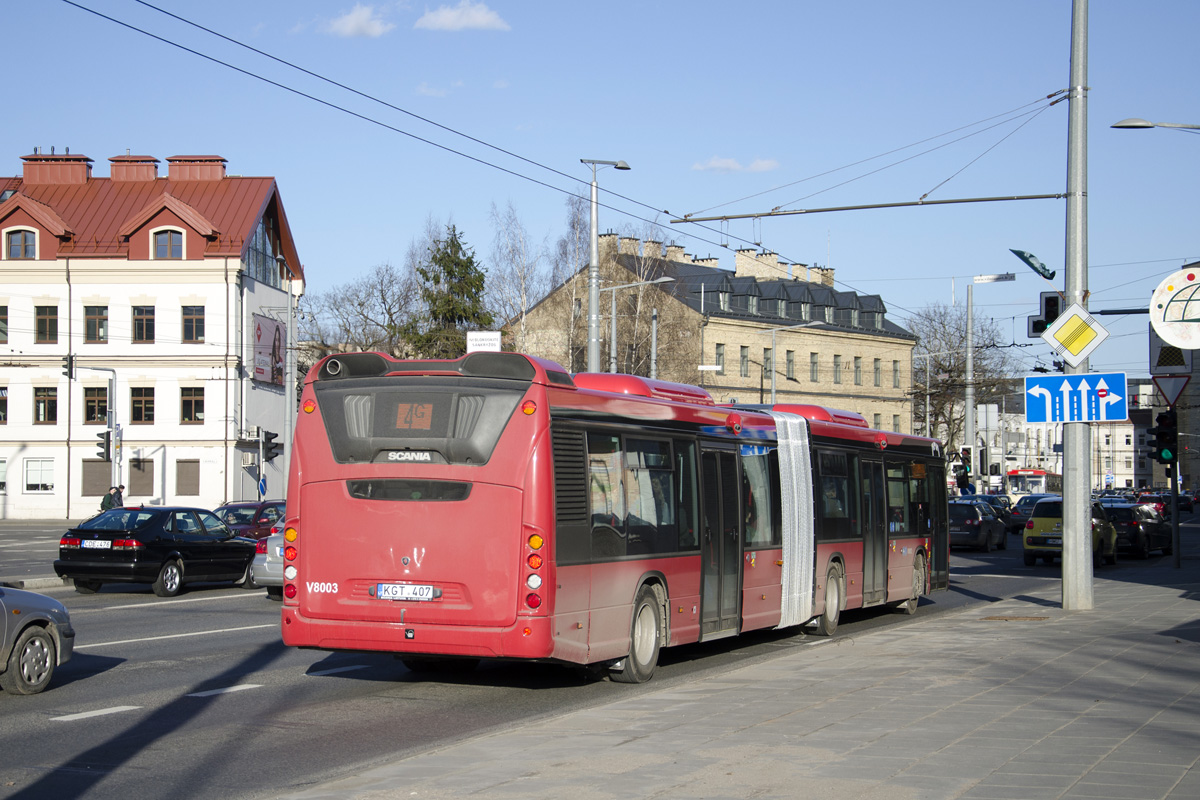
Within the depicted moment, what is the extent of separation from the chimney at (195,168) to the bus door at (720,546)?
Answer: 2054 inches

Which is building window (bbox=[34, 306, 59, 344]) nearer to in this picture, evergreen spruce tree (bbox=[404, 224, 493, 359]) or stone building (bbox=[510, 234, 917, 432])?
evergreen spruce tree (bbox=[404, 224, 493, 359])

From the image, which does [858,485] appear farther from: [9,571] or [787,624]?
[9,571]

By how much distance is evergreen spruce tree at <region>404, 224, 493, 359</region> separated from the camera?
59.4 m

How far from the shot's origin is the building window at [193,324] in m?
56.2

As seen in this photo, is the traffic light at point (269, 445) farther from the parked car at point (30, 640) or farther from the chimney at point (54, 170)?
the parked car at point (30, 640)

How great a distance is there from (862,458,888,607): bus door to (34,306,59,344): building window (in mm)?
46766

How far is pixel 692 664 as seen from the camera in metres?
13.8

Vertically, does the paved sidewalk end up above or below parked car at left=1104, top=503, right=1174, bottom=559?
above

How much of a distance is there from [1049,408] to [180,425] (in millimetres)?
45178

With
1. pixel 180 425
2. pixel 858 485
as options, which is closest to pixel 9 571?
pixel 858 485

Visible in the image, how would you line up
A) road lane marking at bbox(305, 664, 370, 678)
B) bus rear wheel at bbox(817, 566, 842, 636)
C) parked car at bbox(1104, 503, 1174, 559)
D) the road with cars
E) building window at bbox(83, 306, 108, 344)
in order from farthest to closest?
building window at bbox(83, 306, 108, 344) < parked car at bbox(1104, 503, 1174, 559) < bus rear wheel at bbox(817, 566, 842, 636) < road lane marking at bbox(305, 664, 370, 678) < the road with cars

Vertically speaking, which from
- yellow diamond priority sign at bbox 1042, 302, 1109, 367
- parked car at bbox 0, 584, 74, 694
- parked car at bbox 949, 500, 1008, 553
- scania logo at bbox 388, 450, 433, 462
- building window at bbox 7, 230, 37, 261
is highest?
building window at bbox 7, 230, 37, 261

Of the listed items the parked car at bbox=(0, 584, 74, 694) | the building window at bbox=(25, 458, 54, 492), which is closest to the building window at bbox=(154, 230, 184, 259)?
the building window at bbox=(25, 458, 54, 492)

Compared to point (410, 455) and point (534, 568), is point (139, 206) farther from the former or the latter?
point (534, 568)
